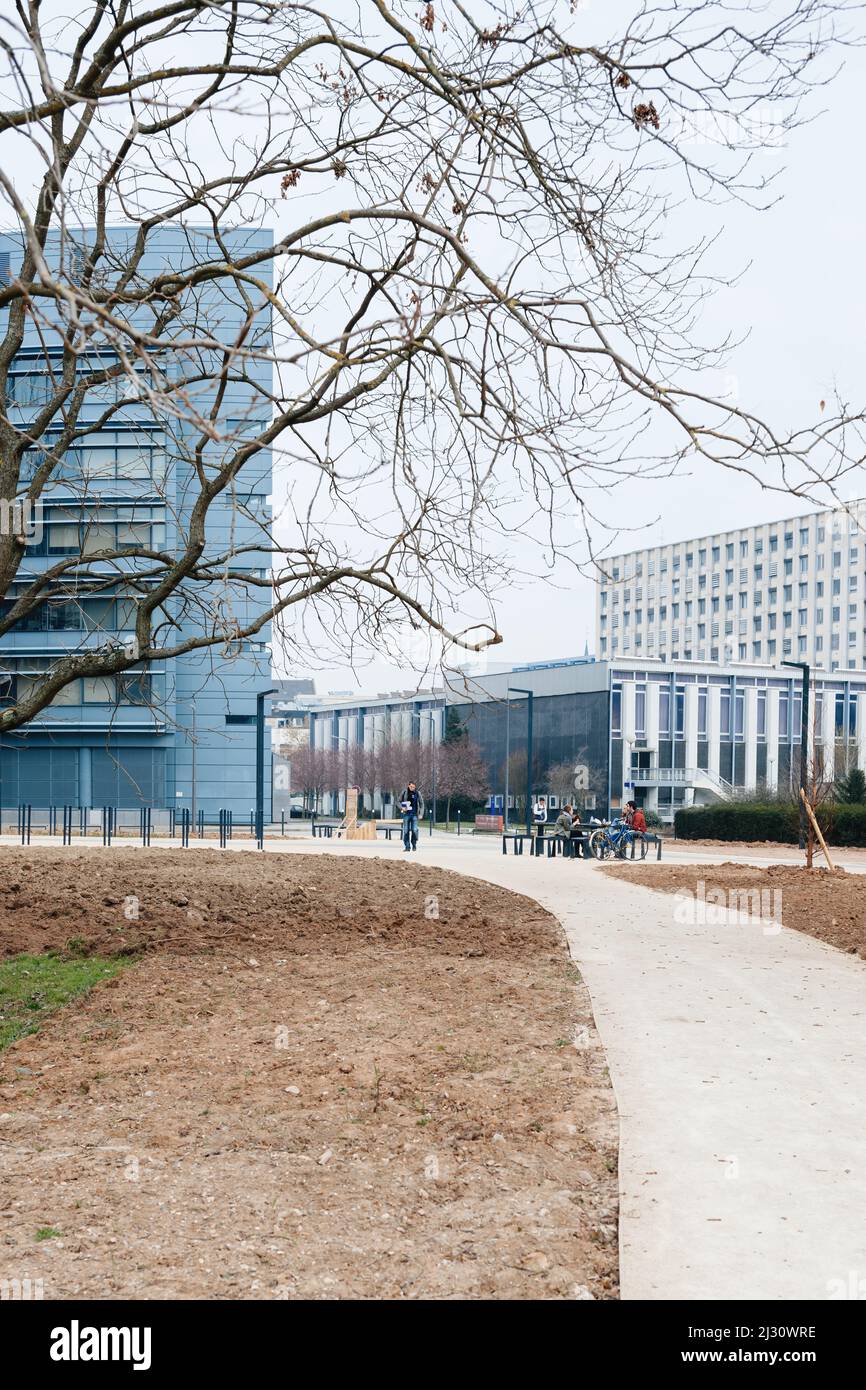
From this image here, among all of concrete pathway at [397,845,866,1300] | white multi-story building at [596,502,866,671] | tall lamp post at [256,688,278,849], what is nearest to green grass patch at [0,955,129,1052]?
concrete pathway at [397,845,866,1300]

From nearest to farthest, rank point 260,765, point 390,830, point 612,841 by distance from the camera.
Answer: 1. point 612,841
2. point 260,765
3. point 390,830

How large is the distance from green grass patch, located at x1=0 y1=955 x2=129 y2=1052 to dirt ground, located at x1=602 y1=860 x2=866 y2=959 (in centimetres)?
671

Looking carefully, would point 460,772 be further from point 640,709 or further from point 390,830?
point 390,830

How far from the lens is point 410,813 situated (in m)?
31.2

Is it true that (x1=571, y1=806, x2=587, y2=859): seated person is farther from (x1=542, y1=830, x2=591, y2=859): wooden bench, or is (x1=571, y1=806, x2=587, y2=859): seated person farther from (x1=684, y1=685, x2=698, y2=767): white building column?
(x1=684, y1=685, x2=698, y2=767): white building column

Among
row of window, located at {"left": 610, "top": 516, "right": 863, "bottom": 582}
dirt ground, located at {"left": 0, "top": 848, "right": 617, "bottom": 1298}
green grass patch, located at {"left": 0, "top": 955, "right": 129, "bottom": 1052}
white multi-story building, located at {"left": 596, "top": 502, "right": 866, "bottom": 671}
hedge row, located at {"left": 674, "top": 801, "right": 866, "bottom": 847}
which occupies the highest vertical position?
row of window, located at {"left": 610, "top": 516, "right": 863, "bottom": 582}

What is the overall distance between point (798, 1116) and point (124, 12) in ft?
29.1

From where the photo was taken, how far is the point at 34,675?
11891 mm

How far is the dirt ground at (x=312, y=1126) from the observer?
441 centimetres

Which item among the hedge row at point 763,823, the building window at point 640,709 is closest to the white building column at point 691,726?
the building window at point 640,709

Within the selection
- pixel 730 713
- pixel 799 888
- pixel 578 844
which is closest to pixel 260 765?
pixel 578 844

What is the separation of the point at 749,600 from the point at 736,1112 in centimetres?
11850

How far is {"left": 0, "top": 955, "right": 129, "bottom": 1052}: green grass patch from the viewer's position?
8.80m
